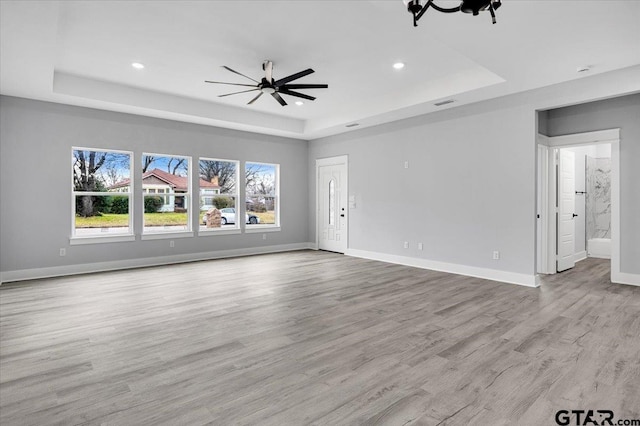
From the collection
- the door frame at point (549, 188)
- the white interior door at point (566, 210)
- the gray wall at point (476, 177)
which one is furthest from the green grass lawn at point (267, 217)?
the white interior door at point (566, 210)

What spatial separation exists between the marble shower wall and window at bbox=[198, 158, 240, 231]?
25.6 feet

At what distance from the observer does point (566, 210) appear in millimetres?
6191

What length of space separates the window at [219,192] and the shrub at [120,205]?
1.39 metres

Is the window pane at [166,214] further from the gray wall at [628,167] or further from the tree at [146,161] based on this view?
the gray wall at [628,167]

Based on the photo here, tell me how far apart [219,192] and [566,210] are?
676 centimetres

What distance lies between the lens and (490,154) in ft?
18.1

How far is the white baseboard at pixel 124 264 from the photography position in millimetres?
5484

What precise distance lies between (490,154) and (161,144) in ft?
19.4

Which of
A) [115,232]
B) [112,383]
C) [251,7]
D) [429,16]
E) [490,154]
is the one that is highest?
[251,7]

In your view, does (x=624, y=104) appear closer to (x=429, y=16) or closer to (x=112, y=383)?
(x=429, y=16)

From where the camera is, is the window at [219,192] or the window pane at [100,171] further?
the window at [219,192]

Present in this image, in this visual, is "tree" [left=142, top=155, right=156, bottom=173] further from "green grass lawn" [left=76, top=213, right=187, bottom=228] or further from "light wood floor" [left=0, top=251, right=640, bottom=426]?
"light wood floor" [left=0, top=251, right=640, bottom=426]

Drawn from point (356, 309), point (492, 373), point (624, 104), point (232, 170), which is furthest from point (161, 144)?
point (624, 104)

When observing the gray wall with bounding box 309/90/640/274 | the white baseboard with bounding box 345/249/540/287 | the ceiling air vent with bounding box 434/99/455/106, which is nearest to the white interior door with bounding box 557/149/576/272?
the gray wall with bounding box 309/90/640/274
